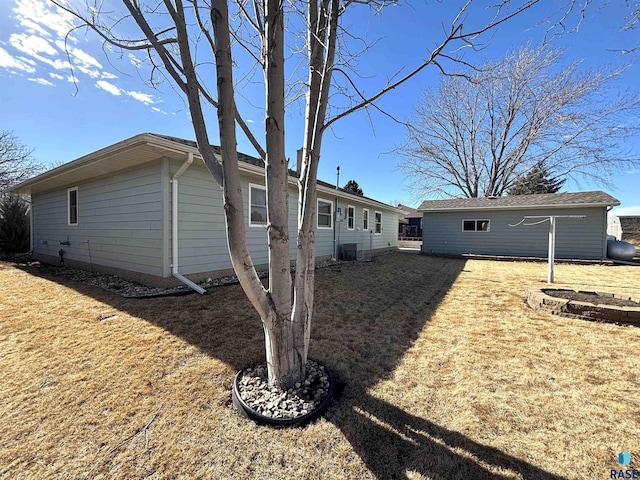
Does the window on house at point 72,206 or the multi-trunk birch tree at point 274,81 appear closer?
the multi-trunk birch tree at point 274,81

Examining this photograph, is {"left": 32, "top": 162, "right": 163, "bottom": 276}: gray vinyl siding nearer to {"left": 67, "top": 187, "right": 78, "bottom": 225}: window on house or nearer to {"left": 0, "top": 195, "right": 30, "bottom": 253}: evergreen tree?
{"left": 67, "top": 187, "right": 78, "bottom": 225}: window on house

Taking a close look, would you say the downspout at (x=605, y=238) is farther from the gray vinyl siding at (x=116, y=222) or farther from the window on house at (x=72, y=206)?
the window on house at (x=72, y=206)

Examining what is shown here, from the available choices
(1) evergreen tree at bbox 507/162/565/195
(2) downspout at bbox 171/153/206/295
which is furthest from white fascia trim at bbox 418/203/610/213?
(2) downspout at bbox 171/153/206/295

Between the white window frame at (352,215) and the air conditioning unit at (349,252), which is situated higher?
the white window frame at (352,215)

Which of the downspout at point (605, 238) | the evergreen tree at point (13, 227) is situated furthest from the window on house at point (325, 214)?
the evergreen tree at point (13, 227)

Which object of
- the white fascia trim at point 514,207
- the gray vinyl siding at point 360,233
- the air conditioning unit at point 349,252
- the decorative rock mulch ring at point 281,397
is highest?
the white fascia trim at point 514,207

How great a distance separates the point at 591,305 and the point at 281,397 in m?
4.64

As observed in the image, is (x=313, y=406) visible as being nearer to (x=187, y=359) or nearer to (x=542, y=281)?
(x=187, y=359)

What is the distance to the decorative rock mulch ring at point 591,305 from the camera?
3.73 meters

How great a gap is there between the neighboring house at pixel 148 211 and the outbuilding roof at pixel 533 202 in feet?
29.3

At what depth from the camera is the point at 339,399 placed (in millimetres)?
2133

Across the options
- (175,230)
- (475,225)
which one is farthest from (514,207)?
(175,230)

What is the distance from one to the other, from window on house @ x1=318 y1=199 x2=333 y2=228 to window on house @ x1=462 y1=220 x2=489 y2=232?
798 centimetres

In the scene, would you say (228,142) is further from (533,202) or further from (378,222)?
(533,202)
